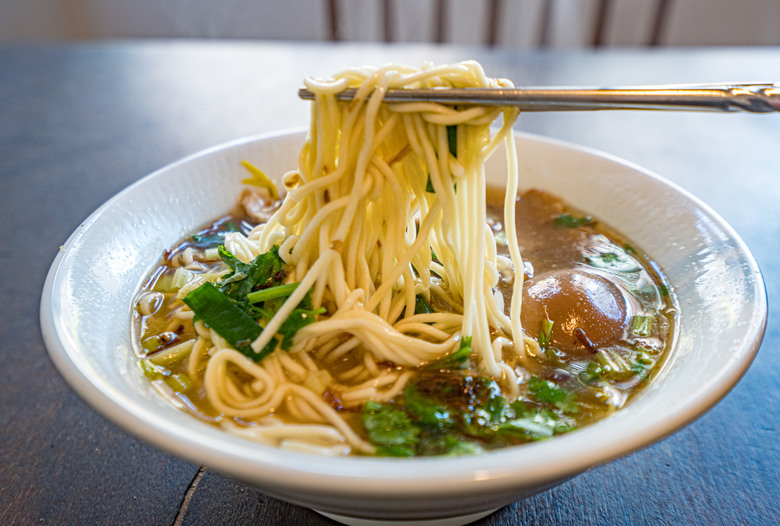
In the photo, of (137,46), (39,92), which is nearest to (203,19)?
(137,46)

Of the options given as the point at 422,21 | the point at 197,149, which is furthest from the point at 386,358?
the point at 422,21

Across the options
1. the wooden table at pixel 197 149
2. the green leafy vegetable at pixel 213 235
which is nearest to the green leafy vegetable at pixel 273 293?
the wooden table at pixel 197 149

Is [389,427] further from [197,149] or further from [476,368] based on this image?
[197,149]

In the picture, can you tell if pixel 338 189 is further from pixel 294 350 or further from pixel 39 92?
pixel 39 92

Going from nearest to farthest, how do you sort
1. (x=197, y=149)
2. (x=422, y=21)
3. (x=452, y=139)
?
(x=452, y=139) → (x=197, y=149) → (x=422, y=21)

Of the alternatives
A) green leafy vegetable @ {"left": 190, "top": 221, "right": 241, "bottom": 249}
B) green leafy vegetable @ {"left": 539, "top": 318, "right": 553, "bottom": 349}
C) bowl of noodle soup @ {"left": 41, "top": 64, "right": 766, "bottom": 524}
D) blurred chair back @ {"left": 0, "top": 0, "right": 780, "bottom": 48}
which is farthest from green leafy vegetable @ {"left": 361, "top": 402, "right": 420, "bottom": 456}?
blurred chair back @ {"left": 0, "top": 0, "right": 780, "bottom": 48}
